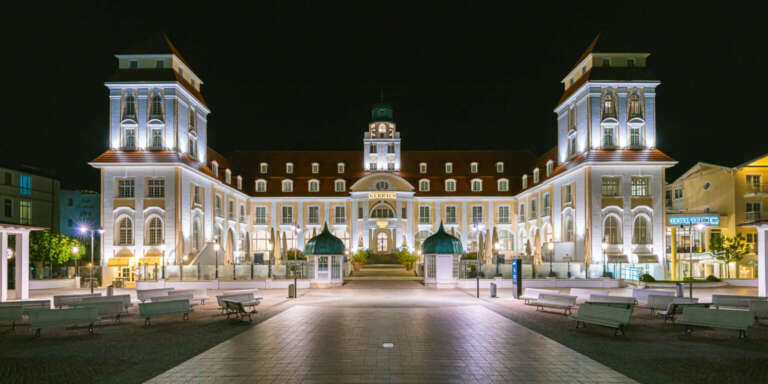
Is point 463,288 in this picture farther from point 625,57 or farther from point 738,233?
point 738,233

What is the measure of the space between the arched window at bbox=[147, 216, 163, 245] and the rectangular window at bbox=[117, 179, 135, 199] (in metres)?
2.62

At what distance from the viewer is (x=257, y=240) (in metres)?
63.9

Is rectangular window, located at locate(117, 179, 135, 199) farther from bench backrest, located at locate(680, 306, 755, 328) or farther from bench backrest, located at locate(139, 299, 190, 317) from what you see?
bench backrest, located at locate(680, 306, 755, 328)

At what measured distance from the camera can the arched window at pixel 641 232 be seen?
137 feet

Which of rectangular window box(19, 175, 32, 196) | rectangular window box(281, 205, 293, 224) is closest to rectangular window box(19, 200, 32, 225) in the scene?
rectangular window box(19, 175, 32, 196)

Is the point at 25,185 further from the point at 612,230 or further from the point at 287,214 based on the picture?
the point at 612,230

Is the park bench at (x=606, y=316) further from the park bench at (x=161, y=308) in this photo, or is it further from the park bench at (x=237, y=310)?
the park bench at (x=161, y=308)

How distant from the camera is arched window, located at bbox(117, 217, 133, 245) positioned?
41188 millimetres

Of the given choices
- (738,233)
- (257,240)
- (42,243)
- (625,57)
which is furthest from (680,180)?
(42,243)

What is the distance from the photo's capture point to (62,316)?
1581 cm

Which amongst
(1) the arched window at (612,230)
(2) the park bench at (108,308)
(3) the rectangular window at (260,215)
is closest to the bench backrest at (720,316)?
(2) the park bench at (108,308)

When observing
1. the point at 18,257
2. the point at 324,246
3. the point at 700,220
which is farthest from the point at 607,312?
the point at 700,220

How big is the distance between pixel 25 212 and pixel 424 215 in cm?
4121

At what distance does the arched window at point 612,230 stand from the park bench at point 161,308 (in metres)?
32.6
